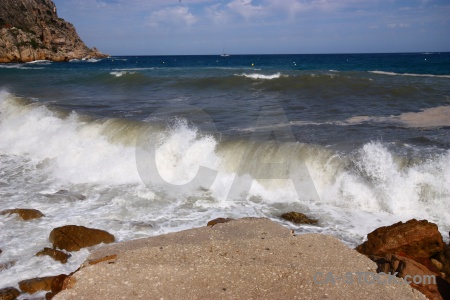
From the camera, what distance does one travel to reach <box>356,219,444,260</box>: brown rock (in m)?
6.19

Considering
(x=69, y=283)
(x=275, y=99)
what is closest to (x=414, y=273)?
(x=69, y=283)

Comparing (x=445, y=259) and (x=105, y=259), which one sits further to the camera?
(x=445, y=259)

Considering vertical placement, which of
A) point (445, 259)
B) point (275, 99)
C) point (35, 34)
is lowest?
point (445, 259)

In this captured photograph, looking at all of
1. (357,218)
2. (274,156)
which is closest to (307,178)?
(274,156)

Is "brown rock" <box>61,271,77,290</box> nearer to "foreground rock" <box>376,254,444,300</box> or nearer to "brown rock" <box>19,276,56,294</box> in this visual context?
"brown rock" <box>19,276,56,294</box>

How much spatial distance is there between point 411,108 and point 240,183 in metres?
10.5

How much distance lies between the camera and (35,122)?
15.7 metres

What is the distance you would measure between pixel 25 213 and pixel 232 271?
5.10 m

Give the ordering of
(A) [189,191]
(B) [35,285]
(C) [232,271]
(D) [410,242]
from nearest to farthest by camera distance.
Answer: (C) [232,271]
(B) [35,285]
(D) [410,242]
(A) [189,191]

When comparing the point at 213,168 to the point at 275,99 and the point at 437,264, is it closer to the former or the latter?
the point at 437,264

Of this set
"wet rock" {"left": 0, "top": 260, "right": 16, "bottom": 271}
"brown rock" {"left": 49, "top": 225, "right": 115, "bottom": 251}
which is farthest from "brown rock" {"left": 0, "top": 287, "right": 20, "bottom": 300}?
"brown rock" {"left": 49, "top": 225, "right": 115, "bottom": 251}

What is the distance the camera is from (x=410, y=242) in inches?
245

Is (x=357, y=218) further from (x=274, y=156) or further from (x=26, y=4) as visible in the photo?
(x=26, y=4)

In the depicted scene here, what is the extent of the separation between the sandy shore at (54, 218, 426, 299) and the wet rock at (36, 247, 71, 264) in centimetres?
57
